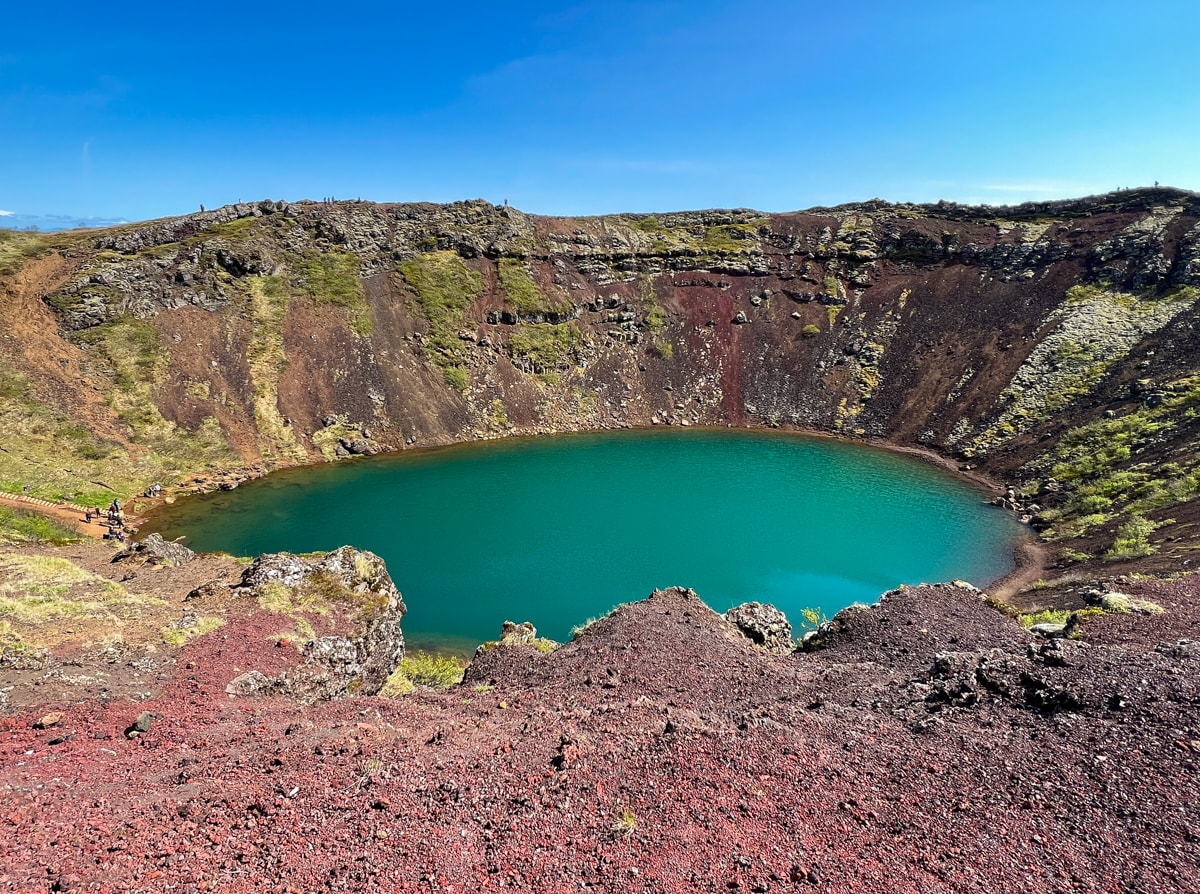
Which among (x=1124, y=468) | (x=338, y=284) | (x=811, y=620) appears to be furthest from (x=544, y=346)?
(x=1124, y=468)

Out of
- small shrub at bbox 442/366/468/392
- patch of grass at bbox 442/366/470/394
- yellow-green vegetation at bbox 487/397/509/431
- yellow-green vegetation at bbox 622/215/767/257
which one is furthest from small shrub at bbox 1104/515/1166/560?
yellow-green vegetation at bbox 622/215/767/257

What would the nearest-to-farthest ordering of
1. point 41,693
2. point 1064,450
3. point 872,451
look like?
point 41,693
point 1064,450
point 872,451

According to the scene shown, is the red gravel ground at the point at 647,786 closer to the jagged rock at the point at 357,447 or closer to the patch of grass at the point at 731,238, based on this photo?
the jagged rock at the point at 357,447

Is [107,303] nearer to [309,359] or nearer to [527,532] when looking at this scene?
[309,359]

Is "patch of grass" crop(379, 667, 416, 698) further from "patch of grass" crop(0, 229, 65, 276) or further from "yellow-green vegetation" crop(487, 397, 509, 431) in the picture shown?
"patch of grass" crop(0, 229, 65, 276)

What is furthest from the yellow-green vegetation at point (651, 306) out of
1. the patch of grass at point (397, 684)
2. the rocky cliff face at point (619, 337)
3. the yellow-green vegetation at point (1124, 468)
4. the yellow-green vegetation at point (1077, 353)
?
the patch of grass at point (397, 684)

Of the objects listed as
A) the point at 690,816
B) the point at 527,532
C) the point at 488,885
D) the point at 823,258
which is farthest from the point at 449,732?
the point at 823,258
